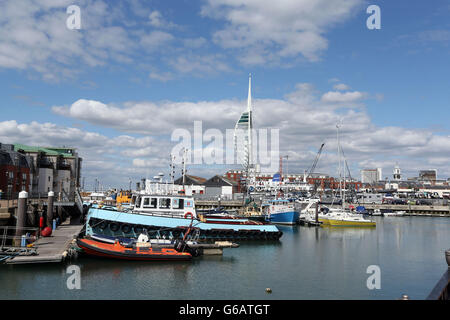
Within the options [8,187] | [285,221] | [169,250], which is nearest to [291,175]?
[285,221]

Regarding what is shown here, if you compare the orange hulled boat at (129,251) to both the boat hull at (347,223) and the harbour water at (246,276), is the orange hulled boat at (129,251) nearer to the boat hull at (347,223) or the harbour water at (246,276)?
the harbour water at (246,276)

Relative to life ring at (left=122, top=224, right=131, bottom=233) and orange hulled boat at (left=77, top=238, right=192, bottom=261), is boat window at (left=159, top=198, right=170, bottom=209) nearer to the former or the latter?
life ring at (left=122, top=224, right=131, bottom=233)

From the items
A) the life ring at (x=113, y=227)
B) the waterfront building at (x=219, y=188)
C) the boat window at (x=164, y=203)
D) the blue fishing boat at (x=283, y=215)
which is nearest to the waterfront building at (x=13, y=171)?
the life ring at (x=113, y=227)

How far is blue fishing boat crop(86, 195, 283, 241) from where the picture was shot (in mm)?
25955

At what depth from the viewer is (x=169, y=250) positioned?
2173 cm

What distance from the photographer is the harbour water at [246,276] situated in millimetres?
16031

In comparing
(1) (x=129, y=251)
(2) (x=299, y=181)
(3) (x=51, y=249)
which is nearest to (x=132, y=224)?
(1) (x=129, y=251)

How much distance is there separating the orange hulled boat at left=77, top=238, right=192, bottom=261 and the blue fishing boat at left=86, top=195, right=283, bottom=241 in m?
2.67

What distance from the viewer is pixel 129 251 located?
21000 millimetres

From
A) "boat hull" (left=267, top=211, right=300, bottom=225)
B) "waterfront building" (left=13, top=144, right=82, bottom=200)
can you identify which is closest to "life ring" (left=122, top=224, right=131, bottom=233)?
"waterfront building" (left=13, top=144, right=82, bottom=200)

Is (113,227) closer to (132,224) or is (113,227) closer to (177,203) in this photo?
(132,224)

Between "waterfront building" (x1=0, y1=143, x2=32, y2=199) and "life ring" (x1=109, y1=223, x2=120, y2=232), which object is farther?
"waterfront building" (x1=0, y1=143, x2=32, y2=199)

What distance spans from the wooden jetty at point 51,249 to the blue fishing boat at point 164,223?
85.1 inches

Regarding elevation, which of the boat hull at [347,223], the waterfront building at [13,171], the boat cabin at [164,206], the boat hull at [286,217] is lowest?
the boat hull at [347,223]
